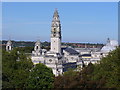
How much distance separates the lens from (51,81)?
1038 inches

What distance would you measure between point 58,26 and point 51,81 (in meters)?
33.4

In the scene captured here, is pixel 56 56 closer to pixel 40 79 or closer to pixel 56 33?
pixel 56 33

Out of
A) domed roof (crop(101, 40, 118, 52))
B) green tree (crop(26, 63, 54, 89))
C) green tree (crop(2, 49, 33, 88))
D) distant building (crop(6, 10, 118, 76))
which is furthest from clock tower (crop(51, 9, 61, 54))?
green tree (crop(26, 63, 54, 89))

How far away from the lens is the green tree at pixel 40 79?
25.3 metres

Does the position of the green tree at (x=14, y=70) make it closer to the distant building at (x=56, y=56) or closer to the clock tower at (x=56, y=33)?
the distant building at (x=56, y=56)

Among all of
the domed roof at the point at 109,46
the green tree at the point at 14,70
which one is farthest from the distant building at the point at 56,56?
the green tree at the point at 14,70

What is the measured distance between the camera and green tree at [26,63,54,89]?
83.1 ft

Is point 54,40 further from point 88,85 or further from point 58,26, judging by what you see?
point 88,85

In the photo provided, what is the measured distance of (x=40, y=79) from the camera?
2566 cm

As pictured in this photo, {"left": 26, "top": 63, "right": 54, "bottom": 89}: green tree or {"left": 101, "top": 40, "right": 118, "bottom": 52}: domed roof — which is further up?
{"left": 101, "top": 40, "right": 118, "bottom": 52}: domed roof

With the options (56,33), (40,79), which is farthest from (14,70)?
(56,33)

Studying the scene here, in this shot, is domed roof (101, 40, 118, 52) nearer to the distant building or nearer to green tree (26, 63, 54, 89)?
the distant building

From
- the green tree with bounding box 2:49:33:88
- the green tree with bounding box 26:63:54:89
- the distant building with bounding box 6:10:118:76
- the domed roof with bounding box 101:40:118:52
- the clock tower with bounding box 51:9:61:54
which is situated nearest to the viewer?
the green tree with bounding box 26:63:54:89

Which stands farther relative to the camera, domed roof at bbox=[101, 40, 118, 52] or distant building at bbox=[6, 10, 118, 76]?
domed roof at bbox=[101, 40, 118, 52]
